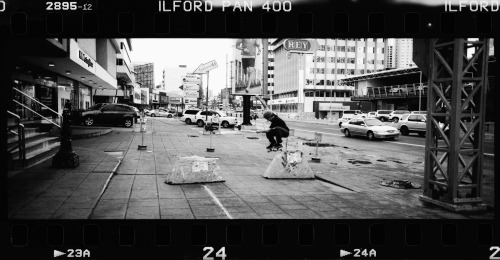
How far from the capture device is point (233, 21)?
3789 millimetres

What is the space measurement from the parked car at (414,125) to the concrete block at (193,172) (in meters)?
21.9

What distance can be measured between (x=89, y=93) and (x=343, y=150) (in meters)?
32.3

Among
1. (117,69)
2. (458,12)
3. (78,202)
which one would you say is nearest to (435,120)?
(458,12)

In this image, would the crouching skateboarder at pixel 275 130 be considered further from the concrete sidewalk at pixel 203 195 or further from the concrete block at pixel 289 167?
the concrete sidewalk at pixel 203 195

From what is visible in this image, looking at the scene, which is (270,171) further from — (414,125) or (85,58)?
(414,125)

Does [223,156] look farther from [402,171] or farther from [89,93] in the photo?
[89,93]

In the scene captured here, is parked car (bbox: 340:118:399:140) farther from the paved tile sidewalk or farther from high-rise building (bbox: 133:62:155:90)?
high-rise building (bbox: 133:62:155:90)

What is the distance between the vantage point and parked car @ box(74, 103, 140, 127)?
83.4 ft

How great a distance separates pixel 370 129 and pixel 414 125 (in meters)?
5.13

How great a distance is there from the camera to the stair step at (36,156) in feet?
26.7
